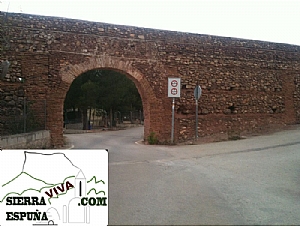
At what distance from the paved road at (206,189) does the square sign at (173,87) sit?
4661 millimetres

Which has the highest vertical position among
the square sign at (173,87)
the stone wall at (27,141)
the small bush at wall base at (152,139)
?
the square sign at (173,87)

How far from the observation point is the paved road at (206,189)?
432 cm

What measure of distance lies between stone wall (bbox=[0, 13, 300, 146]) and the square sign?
0.44m

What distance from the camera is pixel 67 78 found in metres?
12.8

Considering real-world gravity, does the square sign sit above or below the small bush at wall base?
above

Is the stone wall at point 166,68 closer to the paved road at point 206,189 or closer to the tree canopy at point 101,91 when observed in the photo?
the paved road at point 206,189

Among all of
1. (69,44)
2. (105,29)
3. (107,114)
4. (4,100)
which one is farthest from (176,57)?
(107,114)

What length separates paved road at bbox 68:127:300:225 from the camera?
432 centimetres

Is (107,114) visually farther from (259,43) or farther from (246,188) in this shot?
(246,188)

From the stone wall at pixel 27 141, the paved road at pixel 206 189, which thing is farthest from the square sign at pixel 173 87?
Result: the stone wall at pixel 27 141

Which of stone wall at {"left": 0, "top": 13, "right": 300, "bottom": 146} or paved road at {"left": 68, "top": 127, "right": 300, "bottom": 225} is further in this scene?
stone wall at {"left": 0, "top": 13, "right": 300, "bottom": 146}

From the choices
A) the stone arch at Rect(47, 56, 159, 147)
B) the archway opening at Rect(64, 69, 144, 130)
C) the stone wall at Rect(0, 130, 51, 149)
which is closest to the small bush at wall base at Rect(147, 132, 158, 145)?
the stone arch at Rect(47, 56, 159, 147)

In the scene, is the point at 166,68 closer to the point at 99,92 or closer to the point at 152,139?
the point at 152,139

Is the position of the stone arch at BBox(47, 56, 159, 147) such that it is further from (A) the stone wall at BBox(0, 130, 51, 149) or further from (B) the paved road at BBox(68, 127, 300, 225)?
(B) the paved road at BBox(68, 127, 300, 225)
